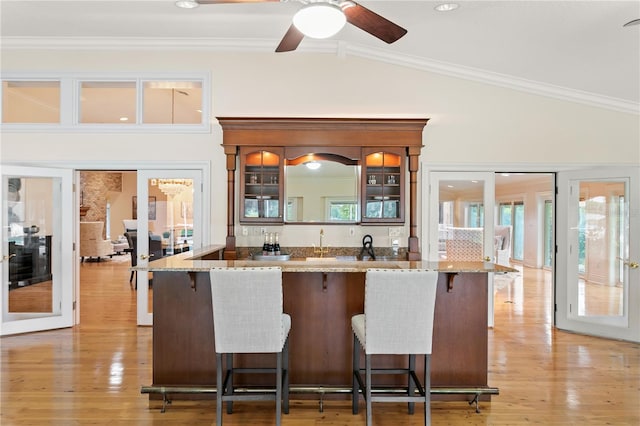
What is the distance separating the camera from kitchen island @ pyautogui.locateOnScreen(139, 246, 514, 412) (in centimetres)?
298

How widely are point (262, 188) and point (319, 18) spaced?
9.02ft

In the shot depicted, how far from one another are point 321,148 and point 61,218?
3.34 m

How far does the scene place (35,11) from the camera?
421 centimetres

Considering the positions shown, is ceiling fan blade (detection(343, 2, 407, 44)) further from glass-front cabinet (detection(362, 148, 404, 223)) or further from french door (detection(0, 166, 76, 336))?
french door (detection(0, 166, 76, 336))

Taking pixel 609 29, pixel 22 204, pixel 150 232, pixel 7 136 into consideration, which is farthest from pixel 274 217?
pixel 609 29

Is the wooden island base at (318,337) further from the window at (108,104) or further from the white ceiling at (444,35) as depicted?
the window at (108,104)

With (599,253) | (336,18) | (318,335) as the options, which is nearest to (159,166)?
(318,335)

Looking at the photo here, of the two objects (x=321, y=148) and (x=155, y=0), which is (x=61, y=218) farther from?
(x=321, y=148)

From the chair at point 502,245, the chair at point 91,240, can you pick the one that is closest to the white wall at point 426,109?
the chair at point 502,245

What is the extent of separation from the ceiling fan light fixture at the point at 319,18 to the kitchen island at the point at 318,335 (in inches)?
61.2

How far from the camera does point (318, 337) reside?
3.06 metres

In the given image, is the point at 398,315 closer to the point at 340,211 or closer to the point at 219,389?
the point at 219,389

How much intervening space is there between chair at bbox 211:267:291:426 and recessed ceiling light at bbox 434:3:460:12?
9.47 ft

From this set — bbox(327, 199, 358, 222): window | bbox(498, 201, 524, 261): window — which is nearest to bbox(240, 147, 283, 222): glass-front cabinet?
bbox(327, 199, 358, 222): window
